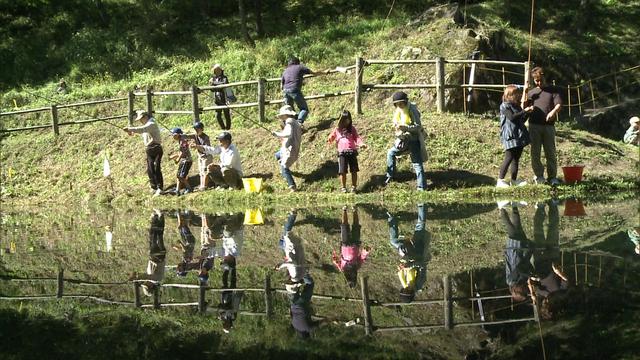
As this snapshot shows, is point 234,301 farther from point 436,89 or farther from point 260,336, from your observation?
point 436,89

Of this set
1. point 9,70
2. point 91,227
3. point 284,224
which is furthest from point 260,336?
point 9,70

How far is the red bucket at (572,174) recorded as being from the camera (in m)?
16.6

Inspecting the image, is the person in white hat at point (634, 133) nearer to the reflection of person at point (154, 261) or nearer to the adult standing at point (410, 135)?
the adult standing at point (410, 135)

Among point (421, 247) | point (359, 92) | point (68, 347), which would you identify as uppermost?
point (359, 92)

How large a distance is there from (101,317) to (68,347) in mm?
1213

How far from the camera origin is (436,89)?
21.5 m

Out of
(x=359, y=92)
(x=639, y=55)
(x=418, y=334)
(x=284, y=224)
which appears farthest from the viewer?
(x=639, y=55)

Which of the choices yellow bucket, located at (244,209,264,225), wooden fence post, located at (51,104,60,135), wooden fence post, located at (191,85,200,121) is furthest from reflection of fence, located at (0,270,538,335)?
wooden fence post, located at (51,104,60,135)

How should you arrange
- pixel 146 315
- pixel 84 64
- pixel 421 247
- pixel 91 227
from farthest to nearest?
pixel 84 64, pixel 91 227, pixel 421 247, pixel 146 315

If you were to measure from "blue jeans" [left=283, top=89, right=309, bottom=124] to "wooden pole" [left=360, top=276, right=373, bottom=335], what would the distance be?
11363 mm

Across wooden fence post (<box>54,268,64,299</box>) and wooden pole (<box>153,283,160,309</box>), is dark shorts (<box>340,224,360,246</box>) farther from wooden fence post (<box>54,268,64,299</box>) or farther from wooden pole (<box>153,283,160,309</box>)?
wooden fence post (<box>54,268,64,299</box>)

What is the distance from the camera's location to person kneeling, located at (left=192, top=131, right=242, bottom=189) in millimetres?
19047

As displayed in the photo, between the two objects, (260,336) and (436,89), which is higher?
(436,89)

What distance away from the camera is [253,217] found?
52.7 feet
